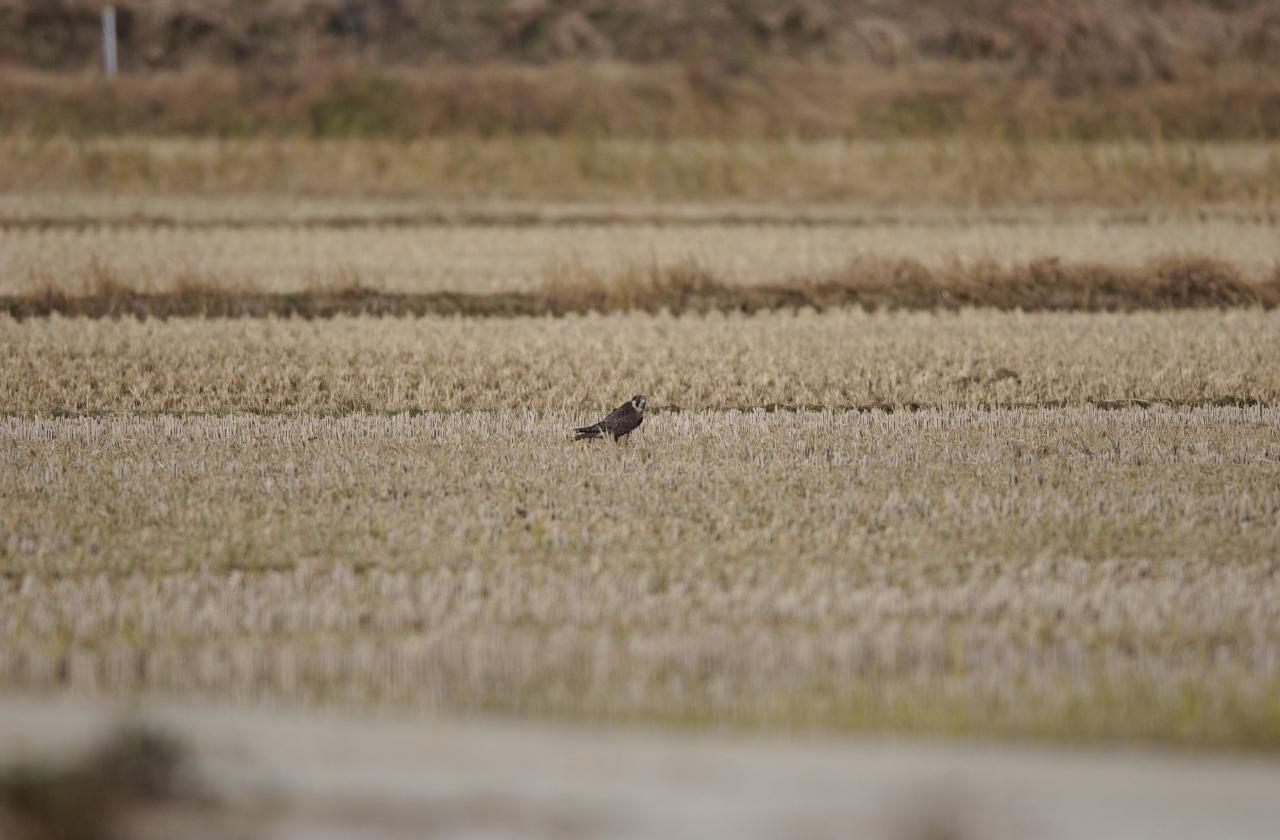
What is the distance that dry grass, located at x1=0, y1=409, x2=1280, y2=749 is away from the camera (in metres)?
6.54

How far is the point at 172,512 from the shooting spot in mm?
9531

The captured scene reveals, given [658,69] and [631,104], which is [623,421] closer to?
[631,104]

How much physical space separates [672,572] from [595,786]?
295 cm

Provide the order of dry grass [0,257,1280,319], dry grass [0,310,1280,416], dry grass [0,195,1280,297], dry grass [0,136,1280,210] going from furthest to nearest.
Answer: dry grass [0,136,1280,210], dry grass [0,195,1280,297], dry grass [0,257,1280,319], dry grass [0,310,1280,416]

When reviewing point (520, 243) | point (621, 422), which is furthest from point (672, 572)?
point (520, 243)

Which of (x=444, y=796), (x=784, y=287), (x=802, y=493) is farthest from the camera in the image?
(x=784, y=287)

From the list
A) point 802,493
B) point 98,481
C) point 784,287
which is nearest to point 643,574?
point 802,493

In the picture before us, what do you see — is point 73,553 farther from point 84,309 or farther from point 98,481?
point 84,309

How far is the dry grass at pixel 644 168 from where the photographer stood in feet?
120

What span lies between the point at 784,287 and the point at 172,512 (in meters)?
12.2

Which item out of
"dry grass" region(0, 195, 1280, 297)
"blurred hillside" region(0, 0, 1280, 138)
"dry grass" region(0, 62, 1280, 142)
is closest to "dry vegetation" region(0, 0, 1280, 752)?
"dry grass" region(0, 195, 1280, 297)

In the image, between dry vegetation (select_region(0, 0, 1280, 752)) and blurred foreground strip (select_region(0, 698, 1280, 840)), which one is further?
dry vegetation (select_region(0, 0, 1280, 752))

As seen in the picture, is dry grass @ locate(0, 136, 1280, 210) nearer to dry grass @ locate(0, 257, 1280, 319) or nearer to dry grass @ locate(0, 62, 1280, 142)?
dry grass @ locate(0, 62, 1280, 142)

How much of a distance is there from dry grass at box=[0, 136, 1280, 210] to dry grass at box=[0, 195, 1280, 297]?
225 centimetres
